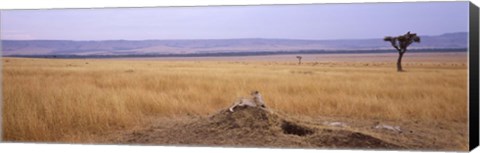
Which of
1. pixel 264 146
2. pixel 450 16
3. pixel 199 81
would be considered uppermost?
pixel 450 16

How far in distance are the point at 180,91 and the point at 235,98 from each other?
37.2 inches

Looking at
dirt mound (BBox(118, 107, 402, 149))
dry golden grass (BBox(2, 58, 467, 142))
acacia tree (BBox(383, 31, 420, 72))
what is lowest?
dirt mound (BBox(118, 107, 402, 149))

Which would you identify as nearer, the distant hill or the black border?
the black border

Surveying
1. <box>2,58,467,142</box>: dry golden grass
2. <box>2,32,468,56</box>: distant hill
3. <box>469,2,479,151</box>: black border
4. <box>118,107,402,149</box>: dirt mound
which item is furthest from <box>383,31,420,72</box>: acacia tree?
<box>118,107,402,149</box>: dirt mound

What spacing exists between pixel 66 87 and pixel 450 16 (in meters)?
5.67

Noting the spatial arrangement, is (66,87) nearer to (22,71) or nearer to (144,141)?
(22,71)

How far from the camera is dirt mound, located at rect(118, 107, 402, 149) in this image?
10.5m

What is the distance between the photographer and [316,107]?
11492 millimetres

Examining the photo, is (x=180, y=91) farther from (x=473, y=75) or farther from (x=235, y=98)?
(x=473, y=75)

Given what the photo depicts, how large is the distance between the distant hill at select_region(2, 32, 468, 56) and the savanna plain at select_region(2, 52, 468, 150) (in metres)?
0.14

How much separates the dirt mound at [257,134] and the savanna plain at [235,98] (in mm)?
15

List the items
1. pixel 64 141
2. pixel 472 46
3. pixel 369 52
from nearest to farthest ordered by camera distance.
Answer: pixel 472 46 < pixel 369 52 < pixel 64 141

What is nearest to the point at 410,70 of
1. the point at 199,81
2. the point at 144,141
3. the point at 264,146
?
the point at 264,146

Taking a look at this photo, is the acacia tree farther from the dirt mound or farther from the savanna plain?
the dirt mound
